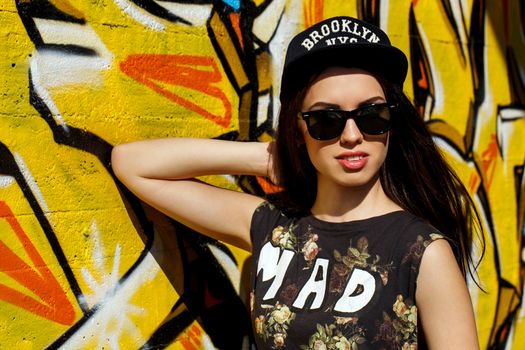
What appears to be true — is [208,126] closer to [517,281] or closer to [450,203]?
[450,203]

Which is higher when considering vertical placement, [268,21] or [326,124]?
[268,21]

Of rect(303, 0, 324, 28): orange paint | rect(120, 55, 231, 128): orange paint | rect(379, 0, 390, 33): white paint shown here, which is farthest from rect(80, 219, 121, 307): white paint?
rect(379, 0, 390, 33): white paint

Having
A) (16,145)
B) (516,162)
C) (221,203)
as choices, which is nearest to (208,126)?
(221,203)

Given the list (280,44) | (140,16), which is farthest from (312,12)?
(140,16)

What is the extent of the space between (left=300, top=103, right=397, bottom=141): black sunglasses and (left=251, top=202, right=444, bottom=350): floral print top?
27cm

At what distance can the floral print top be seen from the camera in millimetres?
2188

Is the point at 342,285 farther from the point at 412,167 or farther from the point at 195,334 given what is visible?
the point at 195,334

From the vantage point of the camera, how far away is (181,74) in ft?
9.35

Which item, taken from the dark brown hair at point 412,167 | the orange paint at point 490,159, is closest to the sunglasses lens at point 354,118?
the dark brown hair at point 412,167

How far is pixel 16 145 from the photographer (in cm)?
246

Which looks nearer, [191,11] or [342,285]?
[342,285]

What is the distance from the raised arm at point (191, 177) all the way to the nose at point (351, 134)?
0.43 metres

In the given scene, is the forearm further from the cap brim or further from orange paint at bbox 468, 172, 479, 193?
orange paint at bbox 468, 172, 479, 193

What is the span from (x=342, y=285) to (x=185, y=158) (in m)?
0.67
